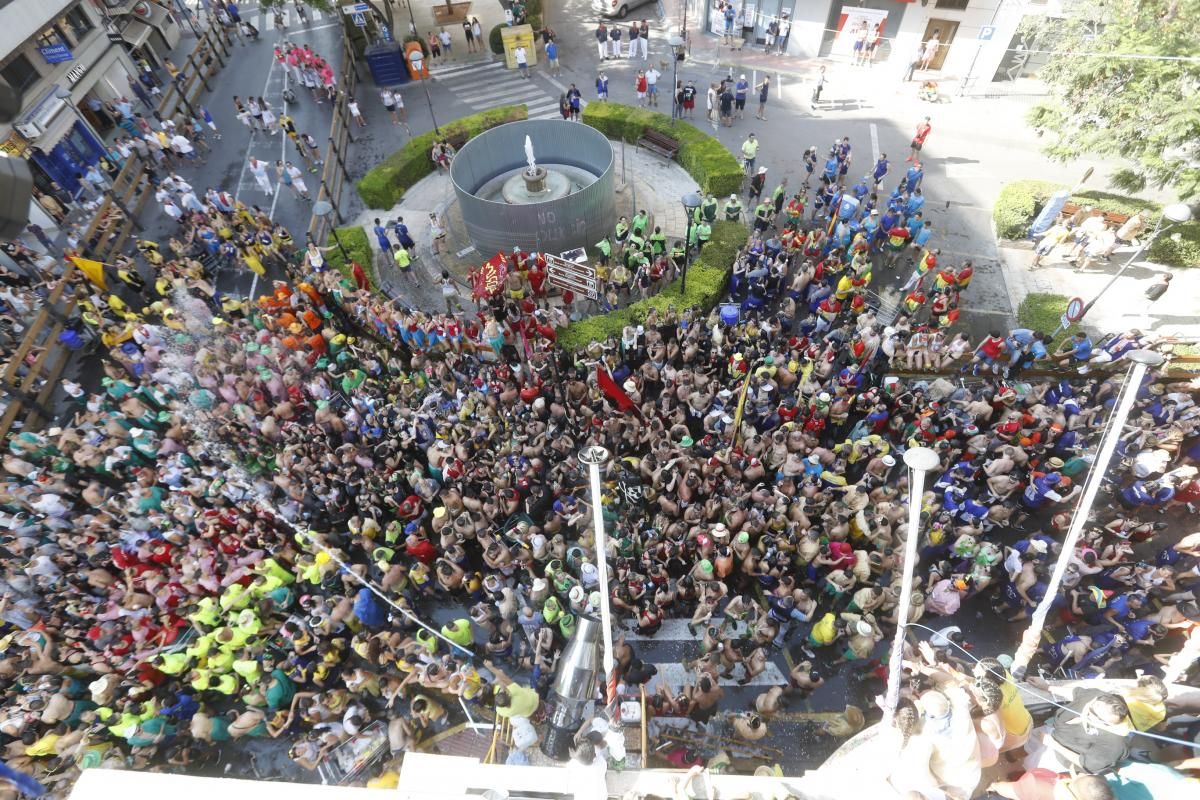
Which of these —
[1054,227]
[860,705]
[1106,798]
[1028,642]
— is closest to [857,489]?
[860,705]

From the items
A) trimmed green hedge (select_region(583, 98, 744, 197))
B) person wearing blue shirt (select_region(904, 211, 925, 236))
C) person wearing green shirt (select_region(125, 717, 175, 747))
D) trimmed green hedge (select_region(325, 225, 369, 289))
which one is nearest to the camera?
person wearing green shirt (select_region(125, 717, 175, 747))

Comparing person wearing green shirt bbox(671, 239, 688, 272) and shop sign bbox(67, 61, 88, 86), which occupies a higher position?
shop sign bbox(67, 61, 88, 86)

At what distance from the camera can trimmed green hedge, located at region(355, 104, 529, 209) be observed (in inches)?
947

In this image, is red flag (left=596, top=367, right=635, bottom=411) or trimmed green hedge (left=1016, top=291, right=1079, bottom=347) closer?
red flag (left=596, top=367, right=635, bottom=411)

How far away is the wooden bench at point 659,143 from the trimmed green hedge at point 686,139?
0.57 ft

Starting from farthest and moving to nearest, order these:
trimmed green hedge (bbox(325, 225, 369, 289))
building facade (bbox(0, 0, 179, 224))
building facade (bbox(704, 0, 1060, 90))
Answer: building facade (bbox(704, 0, 1060, 90)) < building facade (bbox(0, 0, 179, 224)) < trimmed green hedge (bbox(325, 225, 369, 289))

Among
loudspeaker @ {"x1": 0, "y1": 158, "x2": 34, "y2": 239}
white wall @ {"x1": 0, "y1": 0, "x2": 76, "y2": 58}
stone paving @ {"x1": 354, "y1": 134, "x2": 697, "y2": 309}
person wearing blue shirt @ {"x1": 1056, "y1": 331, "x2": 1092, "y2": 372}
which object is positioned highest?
loudspeaker @ {"x1": 0, "y1": 158, "x2": 34, "y2": 239}

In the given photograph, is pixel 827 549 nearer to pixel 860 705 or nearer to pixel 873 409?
pixel 860 705

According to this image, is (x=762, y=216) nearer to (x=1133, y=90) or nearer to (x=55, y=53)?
(x=1133, y=90)

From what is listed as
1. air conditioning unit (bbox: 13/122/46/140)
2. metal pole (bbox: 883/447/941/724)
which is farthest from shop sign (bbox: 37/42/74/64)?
metal pole (bbox: 883/447/941/724)

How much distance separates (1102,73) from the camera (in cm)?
1884

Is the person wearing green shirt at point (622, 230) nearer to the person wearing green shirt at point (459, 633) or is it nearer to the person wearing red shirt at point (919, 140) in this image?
the person wearing red shirt at point (919, 140)

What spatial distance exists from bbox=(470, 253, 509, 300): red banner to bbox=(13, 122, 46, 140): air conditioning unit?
21.4m

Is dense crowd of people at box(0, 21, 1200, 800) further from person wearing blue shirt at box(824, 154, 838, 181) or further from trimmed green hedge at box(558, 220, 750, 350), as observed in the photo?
person wearing blue shirt at box(824, 154, 838, 181)
